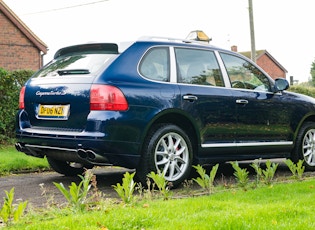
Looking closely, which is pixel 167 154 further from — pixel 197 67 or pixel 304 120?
pixel 304 120

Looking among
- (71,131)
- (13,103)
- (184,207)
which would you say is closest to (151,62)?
(71,131)

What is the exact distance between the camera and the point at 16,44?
1017 inches

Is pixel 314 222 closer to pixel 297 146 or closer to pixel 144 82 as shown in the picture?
pixel 144 82

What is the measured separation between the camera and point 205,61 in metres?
7.05

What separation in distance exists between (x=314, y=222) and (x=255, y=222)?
18.2 inches

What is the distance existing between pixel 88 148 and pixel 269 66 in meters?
58.4

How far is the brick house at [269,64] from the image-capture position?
60250 millimetres

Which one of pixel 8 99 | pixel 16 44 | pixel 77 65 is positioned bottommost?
pixel 8 99

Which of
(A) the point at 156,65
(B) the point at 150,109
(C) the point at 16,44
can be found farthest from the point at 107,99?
(C) the point at 16,44

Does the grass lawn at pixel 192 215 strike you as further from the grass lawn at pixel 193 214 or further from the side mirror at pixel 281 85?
the side mirror at pixel 281 85

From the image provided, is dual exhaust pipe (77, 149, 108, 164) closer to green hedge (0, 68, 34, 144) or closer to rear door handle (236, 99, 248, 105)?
rear door handle (236, 99, 248, 105)

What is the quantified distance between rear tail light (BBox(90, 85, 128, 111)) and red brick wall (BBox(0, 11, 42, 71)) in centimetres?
2050

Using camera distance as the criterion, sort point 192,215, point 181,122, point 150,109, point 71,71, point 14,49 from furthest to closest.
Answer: point 14,49
point 181,122
point 71,71
point 150,109
point 192,215

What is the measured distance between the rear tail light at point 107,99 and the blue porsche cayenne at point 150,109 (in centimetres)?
1
